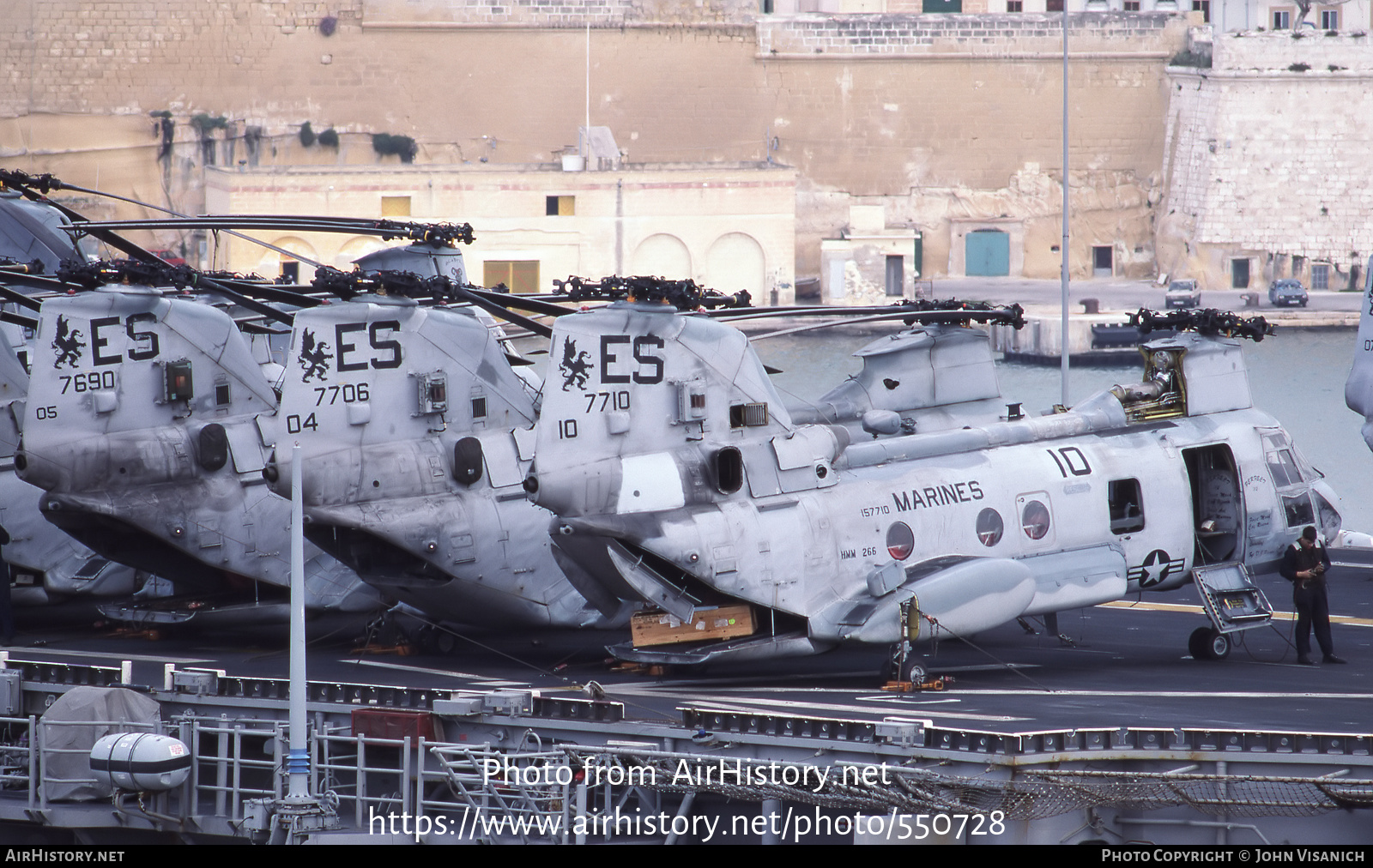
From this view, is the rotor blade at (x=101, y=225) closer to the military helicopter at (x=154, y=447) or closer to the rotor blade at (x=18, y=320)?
the military helicopter at (x=154, y=447)

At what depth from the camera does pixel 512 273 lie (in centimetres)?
9150

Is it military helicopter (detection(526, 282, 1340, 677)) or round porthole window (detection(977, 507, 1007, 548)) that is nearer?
military helicopter (detection(526, 282, 1340, 677))

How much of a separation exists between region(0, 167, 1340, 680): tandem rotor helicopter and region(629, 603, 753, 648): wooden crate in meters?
0.04

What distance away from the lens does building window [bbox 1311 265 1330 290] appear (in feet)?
328

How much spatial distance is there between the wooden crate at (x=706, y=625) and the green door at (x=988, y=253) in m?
82.3

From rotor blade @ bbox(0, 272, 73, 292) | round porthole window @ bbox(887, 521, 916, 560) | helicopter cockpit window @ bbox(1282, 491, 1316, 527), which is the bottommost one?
round porthole window @ bbox(887, 521, 916, 560)

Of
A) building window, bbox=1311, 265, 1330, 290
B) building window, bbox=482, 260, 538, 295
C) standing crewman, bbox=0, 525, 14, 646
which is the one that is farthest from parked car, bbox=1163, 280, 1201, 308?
standing crewman, bbox=0, 525, 14, 646

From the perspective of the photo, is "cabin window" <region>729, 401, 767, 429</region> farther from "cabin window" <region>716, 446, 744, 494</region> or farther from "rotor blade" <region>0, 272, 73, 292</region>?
"rotor blade" <region>0, 272, 73, 292</region>

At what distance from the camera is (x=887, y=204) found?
350 ft

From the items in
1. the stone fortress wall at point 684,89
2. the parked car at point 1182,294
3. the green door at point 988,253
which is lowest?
the parked car at point 1182,294

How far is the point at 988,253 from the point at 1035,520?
265 feet

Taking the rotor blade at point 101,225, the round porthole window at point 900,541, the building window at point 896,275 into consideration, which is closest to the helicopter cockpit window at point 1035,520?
the round porthole window at point 900,541

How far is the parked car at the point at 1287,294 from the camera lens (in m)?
90.6

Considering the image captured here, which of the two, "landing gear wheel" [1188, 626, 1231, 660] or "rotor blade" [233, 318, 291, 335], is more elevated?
"rotor blade" [233, 318, 291, 335]
